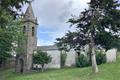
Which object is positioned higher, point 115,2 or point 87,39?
point 115,2

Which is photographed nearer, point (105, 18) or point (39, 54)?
point (105, 18)

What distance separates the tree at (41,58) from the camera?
5670 cm

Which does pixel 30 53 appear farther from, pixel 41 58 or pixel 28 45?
pixel 41 58

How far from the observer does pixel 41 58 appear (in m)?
56.8

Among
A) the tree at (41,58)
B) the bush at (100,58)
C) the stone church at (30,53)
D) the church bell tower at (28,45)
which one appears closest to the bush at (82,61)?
the bush at (100,58)

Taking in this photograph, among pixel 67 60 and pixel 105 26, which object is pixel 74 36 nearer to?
pixel 105 26

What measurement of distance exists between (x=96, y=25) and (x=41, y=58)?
2191 centimetres

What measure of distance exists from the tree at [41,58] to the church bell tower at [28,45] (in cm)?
225

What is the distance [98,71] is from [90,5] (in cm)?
897

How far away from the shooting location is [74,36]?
38406 millimetres

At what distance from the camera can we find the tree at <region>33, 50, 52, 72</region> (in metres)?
56.7

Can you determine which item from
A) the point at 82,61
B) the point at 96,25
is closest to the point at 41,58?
the point at 82,61

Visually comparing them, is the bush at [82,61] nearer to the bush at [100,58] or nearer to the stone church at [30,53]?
the bush at [100,58]

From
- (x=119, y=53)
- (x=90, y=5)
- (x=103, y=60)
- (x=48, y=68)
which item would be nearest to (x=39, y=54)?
(x=48, y=68)
